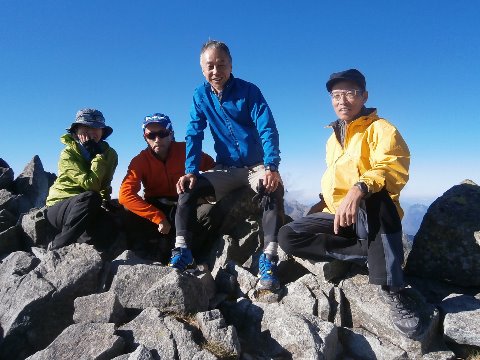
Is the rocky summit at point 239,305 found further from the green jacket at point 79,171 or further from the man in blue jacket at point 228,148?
the green jacket at point 79,171

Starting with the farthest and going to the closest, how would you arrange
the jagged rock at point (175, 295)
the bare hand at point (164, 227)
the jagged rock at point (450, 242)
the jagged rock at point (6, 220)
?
1. the jagged rock at point (6, 220)
2. the bare hand at point (164, 227)
3. the jagged rock at point (450, 242)
4. the jagged rock at point (175, 295)

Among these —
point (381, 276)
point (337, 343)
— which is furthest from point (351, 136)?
point (337, 343)

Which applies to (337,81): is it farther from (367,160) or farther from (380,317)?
(380,317)

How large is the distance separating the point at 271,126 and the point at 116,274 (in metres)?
4.49

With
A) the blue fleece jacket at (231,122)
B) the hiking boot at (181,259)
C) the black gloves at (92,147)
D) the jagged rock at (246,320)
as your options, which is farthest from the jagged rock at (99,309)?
the black gloves at (92,147)

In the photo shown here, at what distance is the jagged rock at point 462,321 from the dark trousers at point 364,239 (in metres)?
1.26

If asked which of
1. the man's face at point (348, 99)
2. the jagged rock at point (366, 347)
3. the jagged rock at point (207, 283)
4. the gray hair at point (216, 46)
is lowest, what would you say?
the jagged rock at point (366, 347)

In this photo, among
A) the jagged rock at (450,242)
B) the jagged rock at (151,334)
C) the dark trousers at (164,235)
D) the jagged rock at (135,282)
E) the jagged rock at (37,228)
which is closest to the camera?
the jagged rock at (151,334)

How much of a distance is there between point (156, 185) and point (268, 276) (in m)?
4.18

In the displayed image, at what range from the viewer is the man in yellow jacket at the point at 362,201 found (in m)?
6.33

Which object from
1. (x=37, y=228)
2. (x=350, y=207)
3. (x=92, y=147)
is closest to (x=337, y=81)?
(x=350, y=207)

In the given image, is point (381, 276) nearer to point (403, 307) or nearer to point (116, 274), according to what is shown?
point (403, 307)

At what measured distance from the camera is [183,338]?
227 inches

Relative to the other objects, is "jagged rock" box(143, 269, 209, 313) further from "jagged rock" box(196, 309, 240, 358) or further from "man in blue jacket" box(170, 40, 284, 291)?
"man in blue jacket" box(170, 40, 284, 291)
